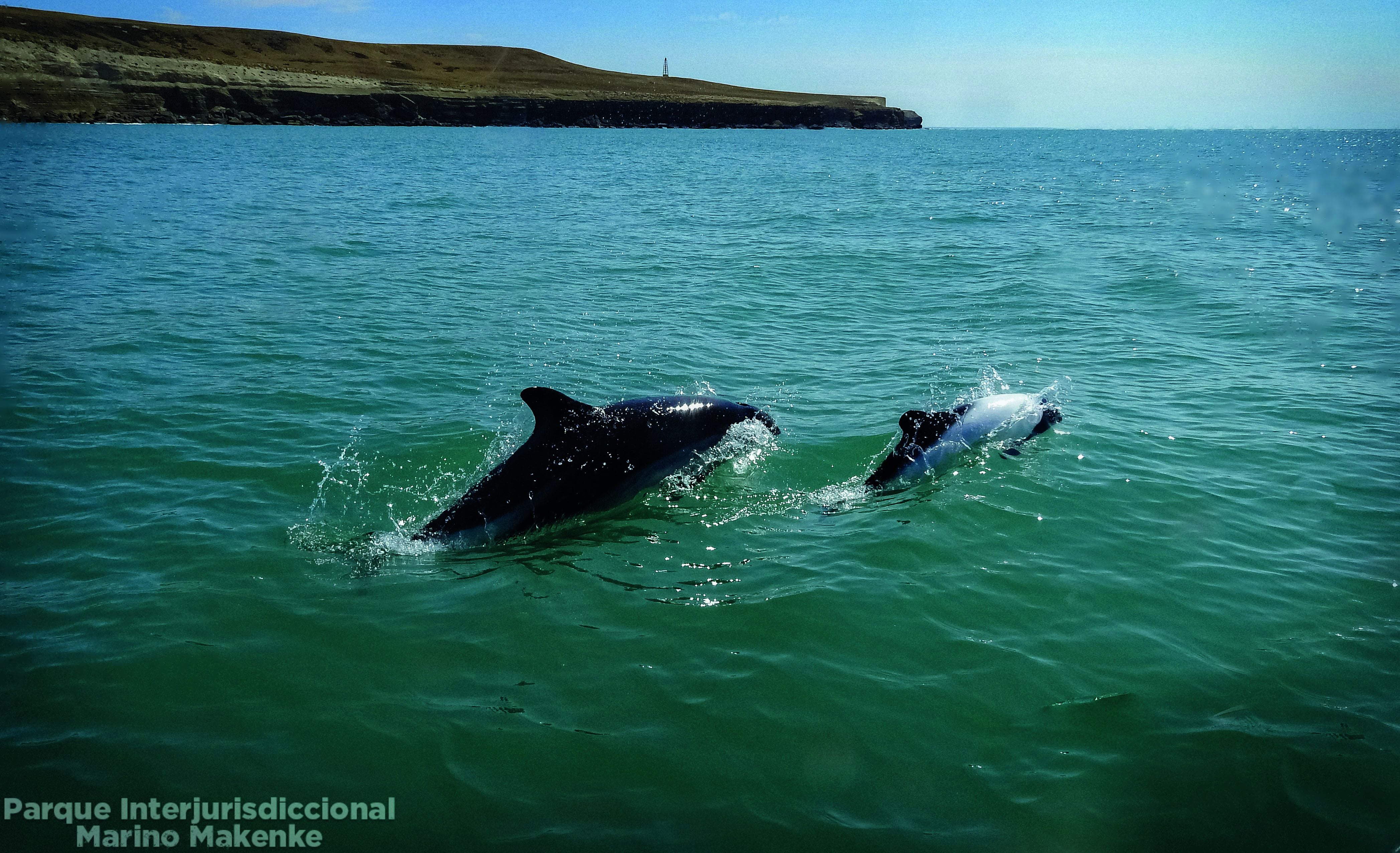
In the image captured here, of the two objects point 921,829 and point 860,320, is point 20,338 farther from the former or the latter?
point 921,829

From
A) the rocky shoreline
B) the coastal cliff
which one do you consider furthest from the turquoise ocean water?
the coastal cliff

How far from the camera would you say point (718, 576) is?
791cm

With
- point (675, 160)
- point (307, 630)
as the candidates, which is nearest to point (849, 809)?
point (307, 630)

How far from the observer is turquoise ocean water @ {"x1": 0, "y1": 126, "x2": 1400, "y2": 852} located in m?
5.31

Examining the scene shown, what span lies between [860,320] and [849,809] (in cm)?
1442

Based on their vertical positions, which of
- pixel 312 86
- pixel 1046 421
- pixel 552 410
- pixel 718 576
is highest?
pixel 312 86

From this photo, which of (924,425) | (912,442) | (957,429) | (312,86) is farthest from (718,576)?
(312,86)

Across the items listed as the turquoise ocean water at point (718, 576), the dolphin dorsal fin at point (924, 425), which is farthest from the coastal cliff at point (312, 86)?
the dolphin dorsal fin at point (924, 425)

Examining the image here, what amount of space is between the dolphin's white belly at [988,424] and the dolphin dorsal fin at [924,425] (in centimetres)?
7

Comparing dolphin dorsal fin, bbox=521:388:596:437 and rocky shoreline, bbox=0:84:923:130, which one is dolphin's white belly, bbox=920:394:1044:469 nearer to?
dolphin dorsal fin, bbox=521:388:596:437

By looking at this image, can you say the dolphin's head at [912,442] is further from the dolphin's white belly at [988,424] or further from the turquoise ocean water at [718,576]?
the turquoise ocean water at [718,576]

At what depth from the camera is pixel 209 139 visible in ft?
247

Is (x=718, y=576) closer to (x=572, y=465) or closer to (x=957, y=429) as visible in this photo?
(x=572, y=465)

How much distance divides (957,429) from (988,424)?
60cm
